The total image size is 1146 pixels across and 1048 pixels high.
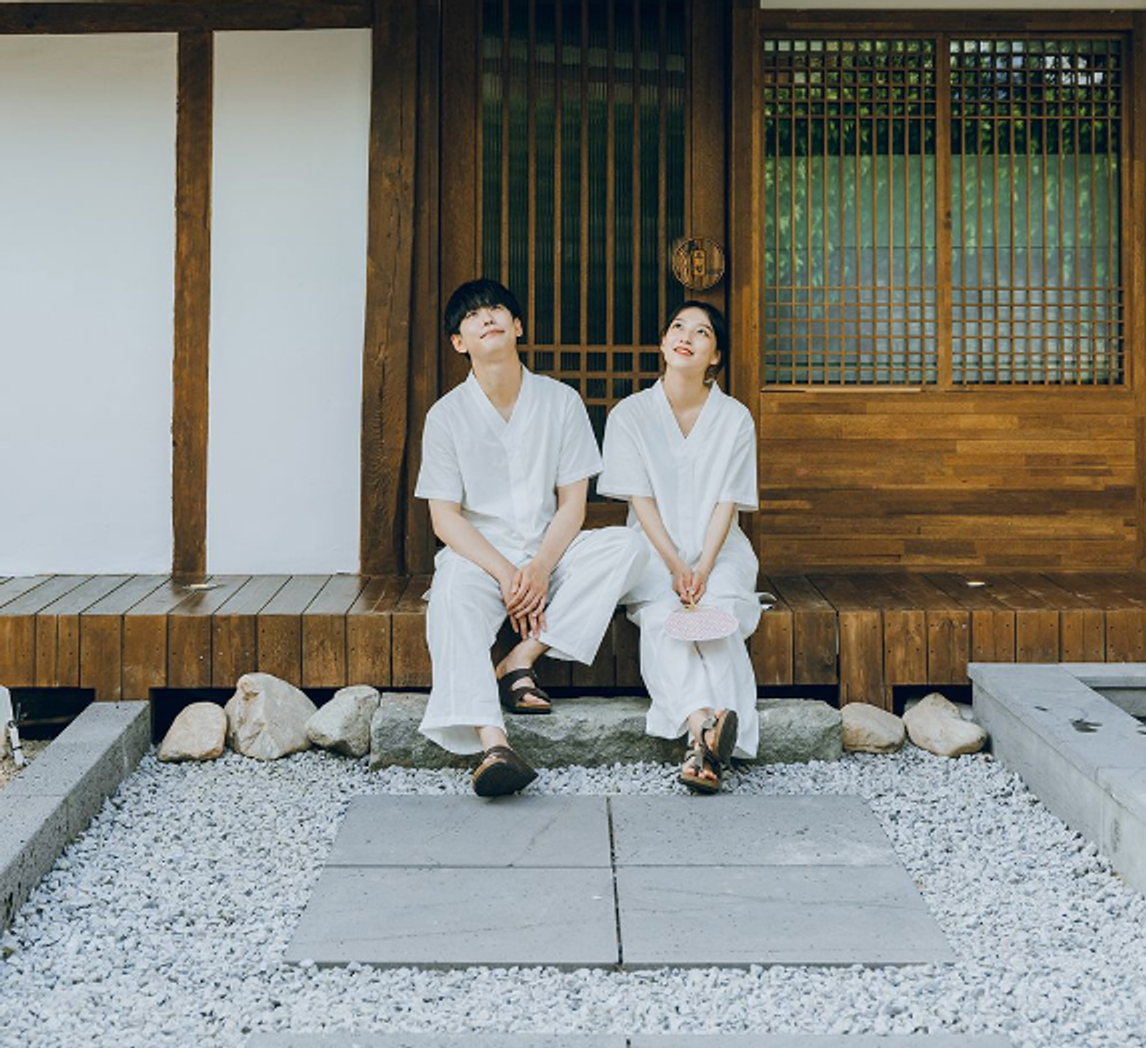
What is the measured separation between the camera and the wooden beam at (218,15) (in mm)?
5402

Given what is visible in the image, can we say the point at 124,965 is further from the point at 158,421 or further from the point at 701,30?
the point at 701,30

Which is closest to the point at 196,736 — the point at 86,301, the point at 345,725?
the point at 345,725

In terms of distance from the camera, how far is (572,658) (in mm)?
4371

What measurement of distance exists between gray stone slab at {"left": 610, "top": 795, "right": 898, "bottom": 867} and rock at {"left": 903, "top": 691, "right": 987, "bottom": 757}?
0.65 meters

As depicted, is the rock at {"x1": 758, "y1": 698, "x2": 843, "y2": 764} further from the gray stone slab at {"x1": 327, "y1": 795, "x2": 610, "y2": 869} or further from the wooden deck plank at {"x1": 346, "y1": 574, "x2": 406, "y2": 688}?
the wooden deck plank at {"x1": 346, "y1": 574, "x2": 406, "y2": 688}

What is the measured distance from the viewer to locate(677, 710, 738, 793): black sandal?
386cm

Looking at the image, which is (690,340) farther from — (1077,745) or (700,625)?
(1077,745)

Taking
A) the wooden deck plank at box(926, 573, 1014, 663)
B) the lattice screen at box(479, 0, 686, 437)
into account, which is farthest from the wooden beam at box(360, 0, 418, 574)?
the wooden deck plank at box(926, 573, 1014, 663)

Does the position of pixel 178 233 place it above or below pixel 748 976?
above

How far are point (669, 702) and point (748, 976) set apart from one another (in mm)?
1353

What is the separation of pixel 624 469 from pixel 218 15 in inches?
102

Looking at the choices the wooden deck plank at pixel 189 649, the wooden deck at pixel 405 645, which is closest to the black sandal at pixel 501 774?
the wooden deck at pixel 405 645

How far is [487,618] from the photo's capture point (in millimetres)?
4180

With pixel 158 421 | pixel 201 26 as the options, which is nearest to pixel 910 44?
pixel 201 26
